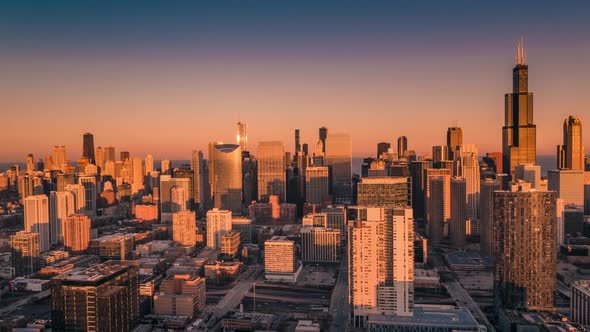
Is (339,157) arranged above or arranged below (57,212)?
above

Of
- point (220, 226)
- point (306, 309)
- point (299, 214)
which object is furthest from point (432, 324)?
point (299, 214)

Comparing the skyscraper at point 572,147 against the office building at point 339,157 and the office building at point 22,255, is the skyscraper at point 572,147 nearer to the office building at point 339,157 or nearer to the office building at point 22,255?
the office building at point 339,157

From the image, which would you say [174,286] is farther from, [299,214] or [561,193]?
[561,193]

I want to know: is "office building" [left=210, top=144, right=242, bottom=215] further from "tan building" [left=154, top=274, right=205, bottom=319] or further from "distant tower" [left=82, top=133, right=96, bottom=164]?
"tan building" [left=154, top=274, right=205, bottom=319]

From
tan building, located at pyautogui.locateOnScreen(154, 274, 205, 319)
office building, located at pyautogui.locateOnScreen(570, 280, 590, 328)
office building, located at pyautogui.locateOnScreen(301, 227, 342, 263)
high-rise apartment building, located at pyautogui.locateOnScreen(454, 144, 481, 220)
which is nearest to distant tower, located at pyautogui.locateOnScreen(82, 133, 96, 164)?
office building, located at pyautogui.locateOnScreen(301, 227, 342, 263)

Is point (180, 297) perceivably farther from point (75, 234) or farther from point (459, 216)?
point (459, 216)

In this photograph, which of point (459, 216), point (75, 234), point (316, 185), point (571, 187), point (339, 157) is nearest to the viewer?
point (75, 234)

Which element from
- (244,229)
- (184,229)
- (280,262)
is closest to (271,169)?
(244,229)
